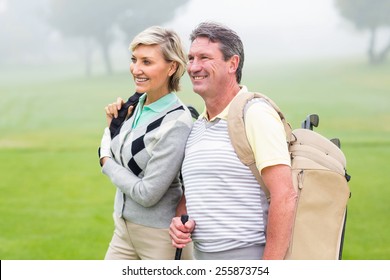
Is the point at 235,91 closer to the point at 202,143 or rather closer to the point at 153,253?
the point at 202,143

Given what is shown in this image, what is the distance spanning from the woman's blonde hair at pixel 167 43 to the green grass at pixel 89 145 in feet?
12.2

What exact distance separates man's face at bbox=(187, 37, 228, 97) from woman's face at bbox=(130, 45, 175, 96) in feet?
0.56

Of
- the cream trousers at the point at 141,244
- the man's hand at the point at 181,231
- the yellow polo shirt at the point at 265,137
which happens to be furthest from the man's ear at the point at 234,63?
the cream trousers at the point at 141,244

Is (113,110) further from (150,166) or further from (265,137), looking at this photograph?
(265,137)

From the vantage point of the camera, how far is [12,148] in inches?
385

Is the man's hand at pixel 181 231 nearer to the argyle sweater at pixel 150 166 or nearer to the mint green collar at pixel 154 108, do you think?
the argyle sweater at pixel 150 166

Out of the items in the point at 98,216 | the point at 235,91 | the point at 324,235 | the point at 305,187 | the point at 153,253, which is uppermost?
the point at 235,91

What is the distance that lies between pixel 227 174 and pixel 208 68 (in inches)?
9.9

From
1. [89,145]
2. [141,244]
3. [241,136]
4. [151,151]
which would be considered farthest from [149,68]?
[89,145]

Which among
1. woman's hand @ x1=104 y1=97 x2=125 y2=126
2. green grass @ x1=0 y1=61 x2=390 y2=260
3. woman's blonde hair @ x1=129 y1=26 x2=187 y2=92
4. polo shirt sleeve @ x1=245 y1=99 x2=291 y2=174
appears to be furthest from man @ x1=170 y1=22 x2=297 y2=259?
green grass @ x1=0 y1=61 x2=390 y2=260

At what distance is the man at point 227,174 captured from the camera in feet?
4.76

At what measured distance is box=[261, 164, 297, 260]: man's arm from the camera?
4.74 feet

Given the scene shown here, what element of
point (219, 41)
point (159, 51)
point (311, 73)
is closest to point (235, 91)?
point (219, 41)
